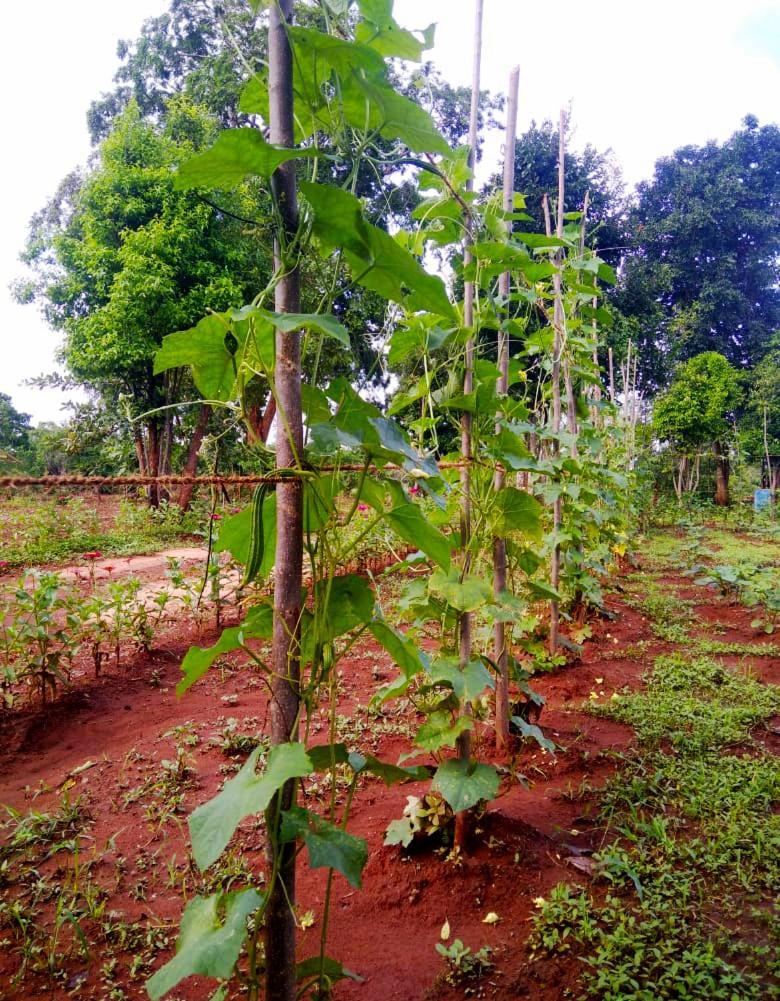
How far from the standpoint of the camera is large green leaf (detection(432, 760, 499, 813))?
5.57 ft

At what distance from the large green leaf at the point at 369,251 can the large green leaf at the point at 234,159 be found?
0.19ft

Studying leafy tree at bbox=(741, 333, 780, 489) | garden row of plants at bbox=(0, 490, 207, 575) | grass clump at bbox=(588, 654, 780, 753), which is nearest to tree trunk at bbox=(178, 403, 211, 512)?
garden row of plants at bbox=(0, 490, 207, 575)

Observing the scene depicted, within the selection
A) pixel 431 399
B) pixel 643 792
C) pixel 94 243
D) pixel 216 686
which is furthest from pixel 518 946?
pixel 94 243

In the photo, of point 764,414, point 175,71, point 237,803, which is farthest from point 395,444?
point 764,414

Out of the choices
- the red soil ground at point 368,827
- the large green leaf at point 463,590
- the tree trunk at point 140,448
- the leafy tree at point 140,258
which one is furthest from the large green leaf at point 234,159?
the tree trunk at point 140,448

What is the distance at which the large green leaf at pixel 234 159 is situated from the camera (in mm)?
886

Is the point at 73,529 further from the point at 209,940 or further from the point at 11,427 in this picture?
the point at 11,427

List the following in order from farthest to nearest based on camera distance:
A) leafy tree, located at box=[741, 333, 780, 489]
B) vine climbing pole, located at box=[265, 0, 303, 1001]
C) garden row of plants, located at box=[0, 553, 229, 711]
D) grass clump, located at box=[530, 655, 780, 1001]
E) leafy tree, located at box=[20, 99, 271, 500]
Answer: leafy tree, located at box=[741, 333, 780, 489] → leafy tree, located at box=[20, 99, 271, 500] → garden row of plants, located at box=[0, 553, 229, 711] → grass clump, located at box=[530, 655, 780, 1001] → vine climbing pole, located at box=[265, 0, 303, 1001]

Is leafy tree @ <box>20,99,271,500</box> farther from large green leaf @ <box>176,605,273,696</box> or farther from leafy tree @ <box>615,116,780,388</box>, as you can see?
leafy tree @ <box>615,116,780,388</box>

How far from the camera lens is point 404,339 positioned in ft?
5.75

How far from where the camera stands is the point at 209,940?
36.2 inches

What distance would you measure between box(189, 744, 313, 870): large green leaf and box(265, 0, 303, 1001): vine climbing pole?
16cm

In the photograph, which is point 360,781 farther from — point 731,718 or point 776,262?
point 776,262

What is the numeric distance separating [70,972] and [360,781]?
116 centimetres
